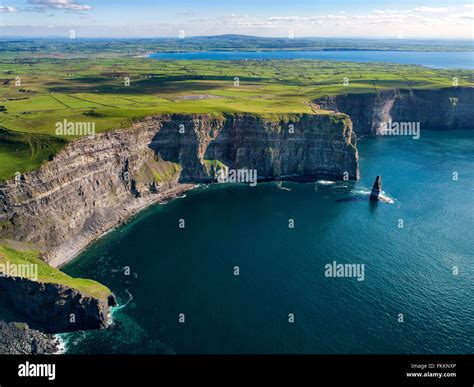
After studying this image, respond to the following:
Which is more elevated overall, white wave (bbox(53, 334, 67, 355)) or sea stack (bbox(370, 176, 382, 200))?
sea stack (bbox(370, 176, 382, 200))

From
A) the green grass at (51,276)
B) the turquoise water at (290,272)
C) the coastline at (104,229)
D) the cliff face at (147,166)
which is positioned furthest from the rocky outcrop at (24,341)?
the cliff face at (147,166)

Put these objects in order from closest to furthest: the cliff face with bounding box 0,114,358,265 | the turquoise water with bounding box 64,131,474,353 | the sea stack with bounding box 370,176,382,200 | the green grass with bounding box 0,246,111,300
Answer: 1. the turquoise water with bounding box 64,131,474,353
2. the green grass with bounding box 0,246,111,300
3. the cliff face with bounding box 0,114,358,265
4. the sea stack with bounding box 370,176,382,200

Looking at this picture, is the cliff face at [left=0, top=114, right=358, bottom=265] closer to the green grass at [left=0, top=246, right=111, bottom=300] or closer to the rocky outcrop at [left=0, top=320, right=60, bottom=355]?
the green grass at [left=0, top=246, right=111, bottom=300]

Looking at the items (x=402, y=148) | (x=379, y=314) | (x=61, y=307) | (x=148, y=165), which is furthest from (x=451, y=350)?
(x=402, y=148)

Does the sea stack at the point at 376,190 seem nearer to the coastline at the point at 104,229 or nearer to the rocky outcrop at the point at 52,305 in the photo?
the coastline at the point at 104,229

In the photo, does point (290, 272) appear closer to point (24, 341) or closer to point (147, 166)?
point (24, 341)

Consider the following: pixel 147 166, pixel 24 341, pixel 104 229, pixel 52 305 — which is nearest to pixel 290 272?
pixel 52 305

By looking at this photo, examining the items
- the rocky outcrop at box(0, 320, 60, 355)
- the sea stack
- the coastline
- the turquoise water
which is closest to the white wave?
the rocky outcrop at box(0, 320, 60, 355)
